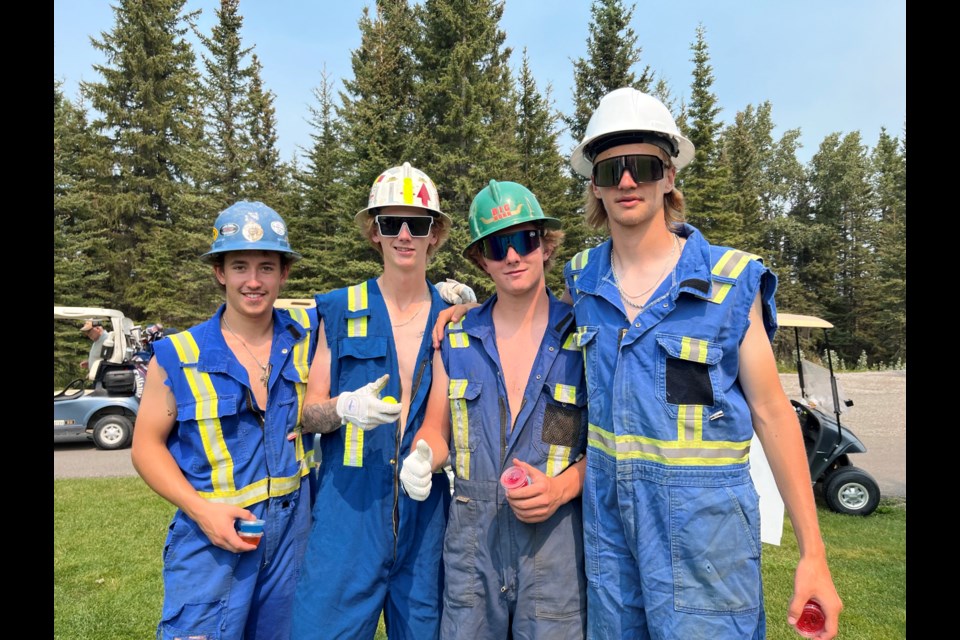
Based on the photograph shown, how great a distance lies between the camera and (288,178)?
31000 millimetres

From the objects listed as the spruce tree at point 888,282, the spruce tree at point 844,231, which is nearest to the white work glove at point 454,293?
the spruce tree at point 888,282

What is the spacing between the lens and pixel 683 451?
1903 millimetres

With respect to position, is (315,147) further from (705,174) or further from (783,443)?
(783,443)

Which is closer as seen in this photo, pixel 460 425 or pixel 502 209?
pixel 460 425

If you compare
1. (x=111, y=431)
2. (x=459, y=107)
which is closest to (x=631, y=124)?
(x=111, y=431)

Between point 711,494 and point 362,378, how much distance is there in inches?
58.7

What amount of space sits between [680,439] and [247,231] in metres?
1.98

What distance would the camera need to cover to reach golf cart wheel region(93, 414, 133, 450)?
1075 centimetres

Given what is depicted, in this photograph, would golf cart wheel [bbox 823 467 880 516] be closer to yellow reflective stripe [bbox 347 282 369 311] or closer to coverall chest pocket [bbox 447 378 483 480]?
coverall chest pocket [bbox 447 378 483 480]

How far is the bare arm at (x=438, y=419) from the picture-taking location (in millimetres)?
2441

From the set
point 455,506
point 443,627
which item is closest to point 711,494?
point 455,506

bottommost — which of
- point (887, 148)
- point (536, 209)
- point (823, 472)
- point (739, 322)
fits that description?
point (823, 472)

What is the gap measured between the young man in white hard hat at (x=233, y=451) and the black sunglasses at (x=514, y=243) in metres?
0.97
